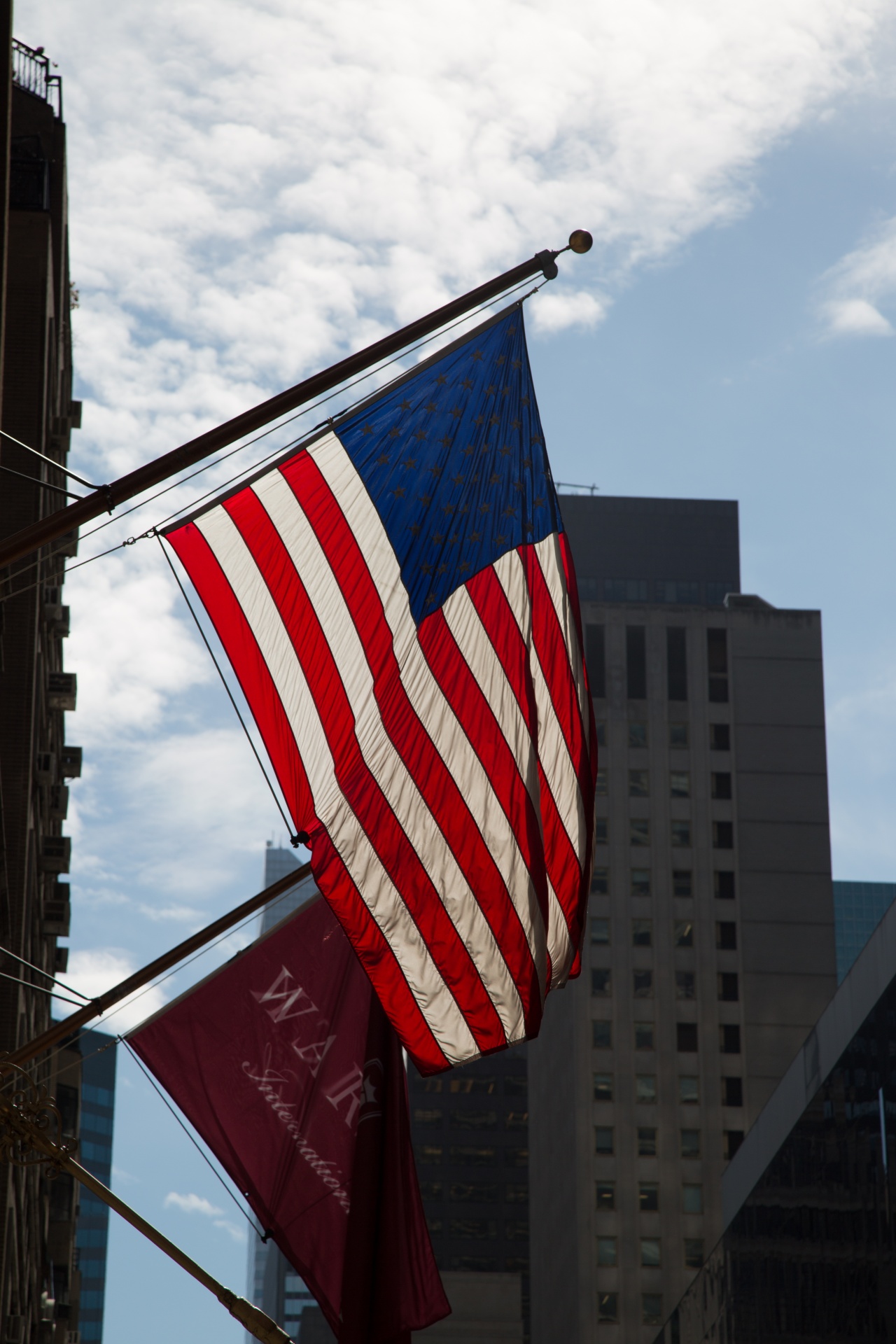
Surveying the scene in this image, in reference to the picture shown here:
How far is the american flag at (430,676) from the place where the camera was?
37.6 ft

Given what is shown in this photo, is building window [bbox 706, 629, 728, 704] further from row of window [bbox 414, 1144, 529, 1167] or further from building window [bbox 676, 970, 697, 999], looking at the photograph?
row of window [bbox 414, 1144, 529, 1167]

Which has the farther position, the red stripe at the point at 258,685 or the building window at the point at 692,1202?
the building window at the point at 692,1202

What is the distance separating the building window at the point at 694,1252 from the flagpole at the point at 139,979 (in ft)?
283

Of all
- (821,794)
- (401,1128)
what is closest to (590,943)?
A: (821,794)

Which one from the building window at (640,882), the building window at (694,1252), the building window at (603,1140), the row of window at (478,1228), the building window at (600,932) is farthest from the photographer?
the row of window at (478,1228)

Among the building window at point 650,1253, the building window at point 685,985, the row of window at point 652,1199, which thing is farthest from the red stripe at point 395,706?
the building window at point 685,985

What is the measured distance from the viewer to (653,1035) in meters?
97.0

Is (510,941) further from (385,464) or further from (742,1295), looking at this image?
(742,1295)

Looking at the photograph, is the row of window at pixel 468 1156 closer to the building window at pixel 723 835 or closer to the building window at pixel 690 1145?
the building window at pixel 690 1145

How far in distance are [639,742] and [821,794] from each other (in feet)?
39.8

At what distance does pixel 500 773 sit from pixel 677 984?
88805 mm

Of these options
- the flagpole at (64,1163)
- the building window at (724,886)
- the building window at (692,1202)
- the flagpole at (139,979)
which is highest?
the building window at (724,886)

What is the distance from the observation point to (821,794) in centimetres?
10375

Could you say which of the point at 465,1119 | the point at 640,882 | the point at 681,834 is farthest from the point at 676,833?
the point at 465,1119
